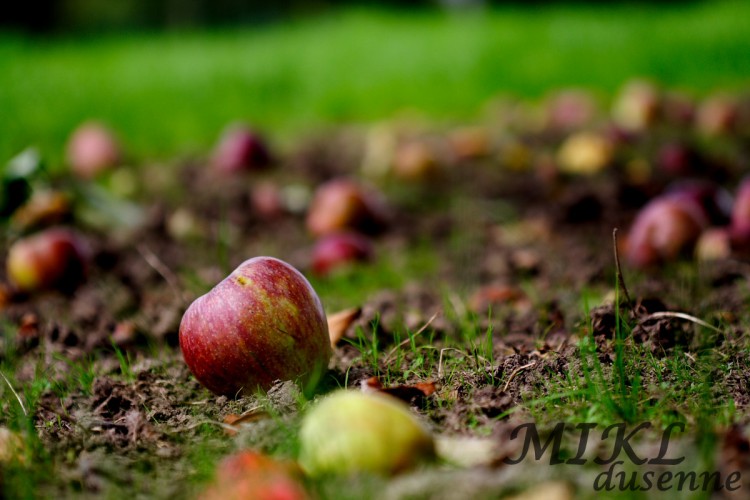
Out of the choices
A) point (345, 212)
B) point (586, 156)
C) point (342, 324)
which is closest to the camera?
point (342, 324)

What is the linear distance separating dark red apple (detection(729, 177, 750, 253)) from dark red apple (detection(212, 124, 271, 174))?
117 inches

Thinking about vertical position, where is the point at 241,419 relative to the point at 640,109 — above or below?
above

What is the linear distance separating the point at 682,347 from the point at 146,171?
4.07m

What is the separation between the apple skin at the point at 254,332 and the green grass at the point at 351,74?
385cm

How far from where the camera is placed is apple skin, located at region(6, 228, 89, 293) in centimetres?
316

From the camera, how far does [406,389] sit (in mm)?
1750

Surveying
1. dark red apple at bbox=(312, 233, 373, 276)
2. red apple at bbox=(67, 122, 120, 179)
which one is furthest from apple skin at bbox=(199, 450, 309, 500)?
red apple at bbox=(67, 122, 120, 179)

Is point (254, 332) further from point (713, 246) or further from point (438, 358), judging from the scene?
point (713, 246)

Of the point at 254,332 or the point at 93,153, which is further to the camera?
the point at 93,153

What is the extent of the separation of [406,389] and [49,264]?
2007 millimetres

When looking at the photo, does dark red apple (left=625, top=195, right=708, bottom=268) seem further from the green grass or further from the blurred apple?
the green grass

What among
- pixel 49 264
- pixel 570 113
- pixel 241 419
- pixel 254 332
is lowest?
pixel 49 264

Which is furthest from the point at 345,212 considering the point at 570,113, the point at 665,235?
the point at 570,113

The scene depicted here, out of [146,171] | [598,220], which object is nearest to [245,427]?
[598,220]
